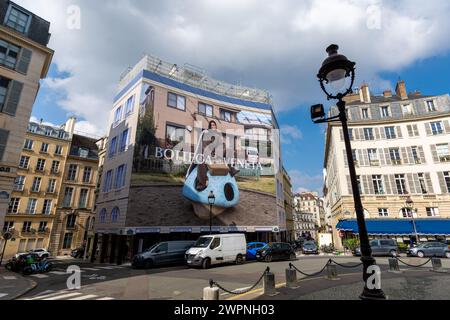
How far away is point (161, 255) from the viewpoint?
17062 mm

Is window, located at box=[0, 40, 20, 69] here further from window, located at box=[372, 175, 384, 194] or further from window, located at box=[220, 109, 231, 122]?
window, located at box=[372, 175, 384, 194]

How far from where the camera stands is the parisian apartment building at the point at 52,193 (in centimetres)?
3381

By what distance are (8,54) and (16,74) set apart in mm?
1595

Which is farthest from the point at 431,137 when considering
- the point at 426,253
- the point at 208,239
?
the point at 208,239

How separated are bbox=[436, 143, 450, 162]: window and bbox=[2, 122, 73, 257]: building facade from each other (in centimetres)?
5132

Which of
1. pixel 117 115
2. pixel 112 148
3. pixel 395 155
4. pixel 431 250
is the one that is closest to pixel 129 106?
pixel 117 115

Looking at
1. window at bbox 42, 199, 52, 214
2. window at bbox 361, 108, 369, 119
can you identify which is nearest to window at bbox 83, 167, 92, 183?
window at bbox 42, 199, 52, 214

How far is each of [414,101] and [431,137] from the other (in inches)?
200

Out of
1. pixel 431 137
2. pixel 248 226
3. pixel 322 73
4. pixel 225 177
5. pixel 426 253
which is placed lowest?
pixel 426 253

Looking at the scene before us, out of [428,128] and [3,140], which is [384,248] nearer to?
[428,128]

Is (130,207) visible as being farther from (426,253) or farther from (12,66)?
(426,253)

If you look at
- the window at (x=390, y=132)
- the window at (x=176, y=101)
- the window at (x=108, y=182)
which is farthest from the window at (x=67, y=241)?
the window at (x=390, y=132)

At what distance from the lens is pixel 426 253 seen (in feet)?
65.9
